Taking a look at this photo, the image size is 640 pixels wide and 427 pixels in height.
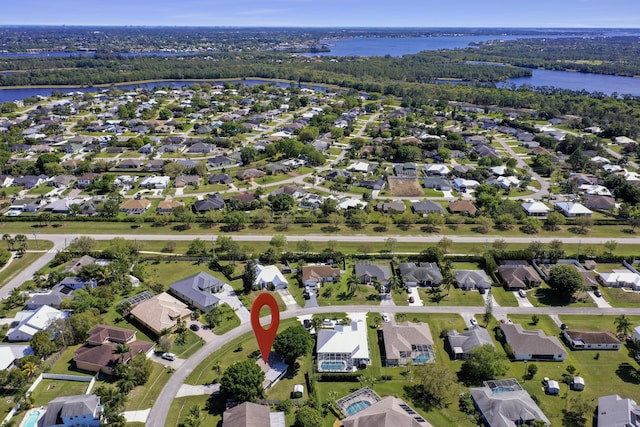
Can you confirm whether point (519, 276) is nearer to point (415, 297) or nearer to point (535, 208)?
point (415, 297)

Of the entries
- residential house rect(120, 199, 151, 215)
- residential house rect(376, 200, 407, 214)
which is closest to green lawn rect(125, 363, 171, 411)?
residential house rect(120, 199, 151, 215)

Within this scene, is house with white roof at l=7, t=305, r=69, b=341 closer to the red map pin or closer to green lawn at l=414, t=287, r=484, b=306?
the red map pin

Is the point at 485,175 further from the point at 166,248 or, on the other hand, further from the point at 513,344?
the point at 166,248

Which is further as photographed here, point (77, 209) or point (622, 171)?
point (622, 171)

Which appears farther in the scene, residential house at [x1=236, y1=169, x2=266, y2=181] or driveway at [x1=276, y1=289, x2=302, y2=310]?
residential house at [x1=236, y1=169, x2=266, y2=181]

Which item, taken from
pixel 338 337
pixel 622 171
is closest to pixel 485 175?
pixel 622 171

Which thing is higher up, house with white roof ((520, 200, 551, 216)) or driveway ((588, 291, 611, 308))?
house with white roof ((520, 200, 551, 216))

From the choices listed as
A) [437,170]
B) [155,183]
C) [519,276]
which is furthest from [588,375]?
[155,183]

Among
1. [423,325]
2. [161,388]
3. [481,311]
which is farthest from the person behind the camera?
[481,311]
